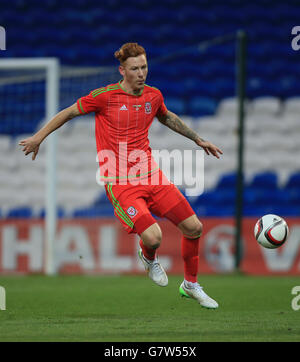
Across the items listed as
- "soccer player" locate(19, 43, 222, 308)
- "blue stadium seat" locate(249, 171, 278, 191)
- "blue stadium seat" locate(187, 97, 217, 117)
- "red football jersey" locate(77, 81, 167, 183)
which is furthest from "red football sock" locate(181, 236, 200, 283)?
"blue stadium seat" locate(187, 97, 217, 117)

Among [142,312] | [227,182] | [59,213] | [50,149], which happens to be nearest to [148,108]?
[142,312]

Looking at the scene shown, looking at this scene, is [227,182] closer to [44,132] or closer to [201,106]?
[201,106]

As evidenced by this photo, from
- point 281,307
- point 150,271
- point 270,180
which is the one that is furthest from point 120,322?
point 270,180

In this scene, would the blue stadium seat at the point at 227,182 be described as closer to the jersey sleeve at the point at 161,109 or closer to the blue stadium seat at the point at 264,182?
the blue stadium seat at the point at 264,182

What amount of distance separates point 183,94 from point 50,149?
9.49ft

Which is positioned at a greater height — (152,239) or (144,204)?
(144,204)

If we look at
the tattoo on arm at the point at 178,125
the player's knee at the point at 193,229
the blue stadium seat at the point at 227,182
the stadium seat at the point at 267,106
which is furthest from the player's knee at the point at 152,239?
the stadium seat at the point at 267,106

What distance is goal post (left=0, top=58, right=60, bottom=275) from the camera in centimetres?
992

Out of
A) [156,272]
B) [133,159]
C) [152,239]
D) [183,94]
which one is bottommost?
[156,272]

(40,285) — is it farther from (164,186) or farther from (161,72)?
(161,72)

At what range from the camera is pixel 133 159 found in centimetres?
593

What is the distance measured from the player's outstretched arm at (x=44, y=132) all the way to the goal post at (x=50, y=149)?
4.14m

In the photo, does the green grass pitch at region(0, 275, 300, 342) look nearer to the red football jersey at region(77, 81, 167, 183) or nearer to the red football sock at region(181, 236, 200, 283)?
the red football sock at region(181, 236, 200, 283)

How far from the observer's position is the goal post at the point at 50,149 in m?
9.92
